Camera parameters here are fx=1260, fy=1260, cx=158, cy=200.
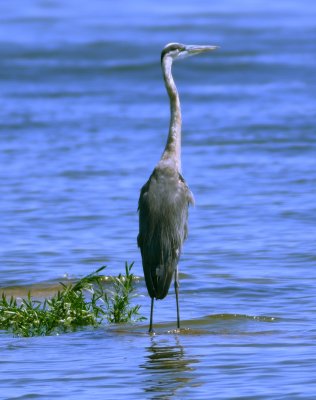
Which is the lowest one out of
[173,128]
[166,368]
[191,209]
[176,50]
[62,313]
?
[166,368]

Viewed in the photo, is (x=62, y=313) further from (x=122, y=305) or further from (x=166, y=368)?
(x=166, y=368)

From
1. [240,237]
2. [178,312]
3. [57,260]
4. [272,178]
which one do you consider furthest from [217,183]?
[178,312]

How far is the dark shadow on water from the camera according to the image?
23.6 ft

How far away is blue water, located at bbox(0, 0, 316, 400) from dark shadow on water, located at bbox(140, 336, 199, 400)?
0.02 meters

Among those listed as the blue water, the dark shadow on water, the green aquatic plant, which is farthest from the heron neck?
the dark shadow on water

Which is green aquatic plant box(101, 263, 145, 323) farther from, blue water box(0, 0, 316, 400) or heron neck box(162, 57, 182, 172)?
heron neck box(162, 57, 182, 172)

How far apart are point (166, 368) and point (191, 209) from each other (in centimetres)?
608

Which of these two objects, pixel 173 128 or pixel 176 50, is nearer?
pixel 173 128

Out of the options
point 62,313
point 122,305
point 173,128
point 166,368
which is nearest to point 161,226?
point 122,305

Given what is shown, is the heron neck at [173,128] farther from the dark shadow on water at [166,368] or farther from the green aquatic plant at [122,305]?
the dark shadow on water at [166,368]

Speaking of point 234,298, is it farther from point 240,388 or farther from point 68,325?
point 240,388

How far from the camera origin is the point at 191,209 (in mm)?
13648

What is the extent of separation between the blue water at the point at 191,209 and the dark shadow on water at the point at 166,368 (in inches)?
0.6

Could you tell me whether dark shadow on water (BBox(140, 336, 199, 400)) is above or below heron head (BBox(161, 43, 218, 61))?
below
